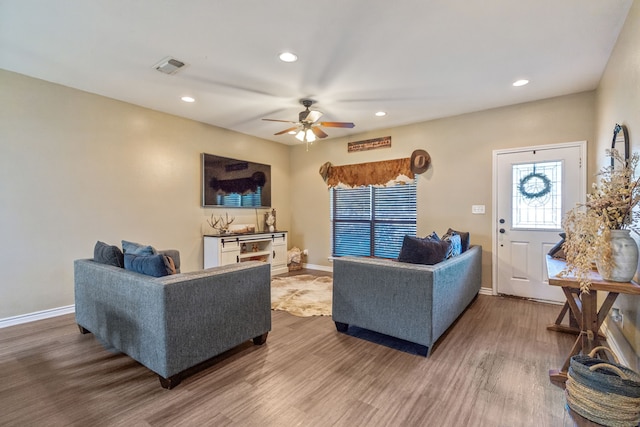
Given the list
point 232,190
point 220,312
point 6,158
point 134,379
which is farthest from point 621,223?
point 6,158

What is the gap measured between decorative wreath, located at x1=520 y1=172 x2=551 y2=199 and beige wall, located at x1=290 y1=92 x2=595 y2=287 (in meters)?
0.40

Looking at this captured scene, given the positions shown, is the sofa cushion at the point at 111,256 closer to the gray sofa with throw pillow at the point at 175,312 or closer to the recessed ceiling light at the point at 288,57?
the gray sofa with throw pillow at the point at 175,312

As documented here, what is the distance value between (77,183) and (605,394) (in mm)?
5067

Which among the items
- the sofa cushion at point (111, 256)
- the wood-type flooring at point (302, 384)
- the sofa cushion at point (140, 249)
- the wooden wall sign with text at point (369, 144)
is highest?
the wooden wall sign with text at point (369, 144)

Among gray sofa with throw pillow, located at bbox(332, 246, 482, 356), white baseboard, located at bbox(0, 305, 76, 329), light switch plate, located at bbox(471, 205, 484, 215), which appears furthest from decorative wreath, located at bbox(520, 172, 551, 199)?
white baseboard, located at bbox(0, 305, 76, 329)

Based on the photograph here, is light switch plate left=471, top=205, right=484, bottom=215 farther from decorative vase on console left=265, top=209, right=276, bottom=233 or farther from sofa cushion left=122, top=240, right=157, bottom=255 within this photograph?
sofa cushion left=122, top=240, right=157, bottom=255

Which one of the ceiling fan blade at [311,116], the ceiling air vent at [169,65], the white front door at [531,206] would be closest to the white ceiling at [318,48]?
the ceiling air vent at [169,65]

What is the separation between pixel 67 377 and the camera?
6.93 ft

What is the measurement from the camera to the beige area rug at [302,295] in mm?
3539

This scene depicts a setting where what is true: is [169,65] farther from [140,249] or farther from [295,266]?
[295,266]

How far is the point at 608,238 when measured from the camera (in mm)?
1885

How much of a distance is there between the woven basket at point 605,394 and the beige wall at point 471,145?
2.70 m

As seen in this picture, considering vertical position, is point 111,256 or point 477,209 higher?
point 477,209

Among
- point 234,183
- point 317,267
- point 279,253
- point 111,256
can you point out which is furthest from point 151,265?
point 317,267
